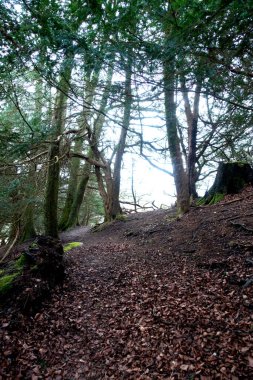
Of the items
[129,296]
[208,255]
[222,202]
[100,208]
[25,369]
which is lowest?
[25,369]

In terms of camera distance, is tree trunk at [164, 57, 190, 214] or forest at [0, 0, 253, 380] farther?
tree trunk at [164, 57, 190, 214]

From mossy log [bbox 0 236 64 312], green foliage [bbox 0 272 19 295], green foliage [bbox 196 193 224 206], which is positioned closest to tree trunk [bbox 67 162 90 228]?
green foliage [bbox 196 193 224 206]

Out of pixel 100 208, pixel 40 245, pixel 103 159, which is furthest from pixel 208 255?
pixel 100 208

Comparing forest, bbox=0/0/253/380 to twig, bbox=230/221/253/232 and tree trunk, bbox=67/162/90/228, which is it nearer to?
twig, bbox=230/221/253/232

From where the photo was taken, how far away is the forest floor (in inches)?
122

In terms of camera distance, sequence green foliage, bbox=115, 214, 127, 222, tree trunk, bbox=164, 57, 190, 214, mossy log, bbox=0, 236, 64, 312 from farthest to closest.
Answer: green foliage, bbox=115, 214, 127, 222 < tree trunk, bbox=164, 57, 190, 214 < mossy log, bbox=0, 236, 64, 312

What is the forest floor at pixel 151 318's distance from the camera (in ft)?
10.2

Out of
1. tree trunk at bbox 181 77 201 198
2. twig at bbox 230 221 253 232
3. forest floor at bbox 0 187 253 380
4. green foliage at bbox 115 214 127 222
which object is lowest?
forest floor at bbox 0 187 253 380

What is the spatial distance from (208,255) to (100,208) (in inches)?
531

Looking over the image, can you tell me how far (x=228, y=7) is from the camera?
3.26 meters

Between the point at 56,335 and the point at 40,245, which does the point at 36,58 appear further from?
the point at 56,335

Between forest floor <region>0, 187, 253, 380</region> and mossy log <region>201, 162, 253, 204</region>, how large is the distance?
2.22m

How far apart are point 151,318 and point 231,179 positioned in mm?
6411

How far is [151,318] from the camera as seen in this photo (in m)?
3.93
